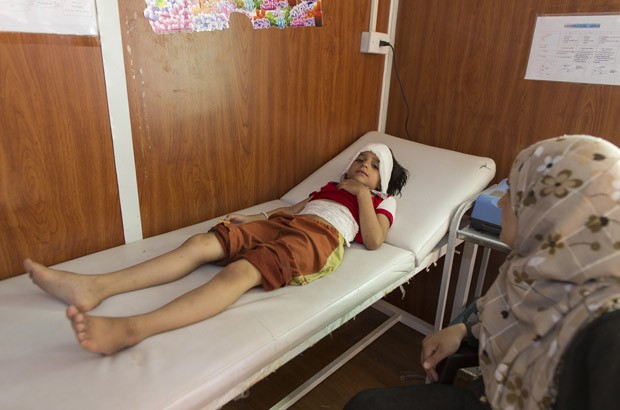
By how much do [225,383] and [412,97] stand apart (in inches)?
70.5

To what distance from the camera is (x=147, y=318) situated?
3.39 feet

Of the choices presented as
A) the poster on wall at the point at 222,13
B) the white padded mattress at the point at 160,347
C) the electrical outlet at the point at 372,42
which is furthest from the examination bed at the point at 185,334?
the electrical outlet at the point at 372,42

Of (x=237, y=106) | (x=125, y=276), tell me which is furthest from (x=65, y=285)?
(x=237, y=106)

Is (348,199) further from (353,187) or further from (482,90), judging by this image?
(482,90)

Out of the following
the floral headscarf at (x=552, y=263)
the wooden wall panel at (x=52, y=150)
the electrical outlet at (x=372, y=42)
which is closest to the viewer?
the floral headscarf at (x=552, y=263)

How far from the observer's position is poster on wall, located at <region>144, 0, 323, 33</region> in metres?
1.41

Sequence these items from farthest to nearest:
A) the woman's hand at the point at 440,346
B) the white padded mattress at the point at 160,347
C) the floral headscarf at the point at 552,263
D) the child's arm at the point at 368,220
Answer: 1. the child's arm at the point at 368,220
2. the woman's hand at the point at 440,346
3. the white padded mattress at the point at 160,347
4. the floral headscarf at the point at 552,263

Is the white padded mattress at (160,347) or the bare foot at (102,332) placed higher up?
the bare foot at (102,332)

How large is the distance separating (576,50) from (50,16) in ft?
6.23

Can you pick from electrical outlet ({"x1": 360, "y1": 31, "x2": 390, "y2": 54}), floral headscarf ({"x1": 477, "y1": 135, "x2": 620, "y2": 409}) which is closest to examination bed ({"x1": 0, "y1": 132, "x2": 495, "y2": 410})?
floral headscarf ({"x1": 477, "y1": 135, "x2": 620, "y2": 409})

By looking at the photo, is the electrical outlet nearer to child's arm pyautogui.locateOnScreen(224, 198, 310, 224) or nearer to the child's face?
the child's face

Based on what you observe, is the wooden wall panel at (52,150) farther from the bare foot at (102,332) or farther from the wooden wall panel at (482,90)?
the wooden wall panel at (482,90)

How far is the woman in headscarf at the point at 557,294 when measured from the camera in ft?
2.24

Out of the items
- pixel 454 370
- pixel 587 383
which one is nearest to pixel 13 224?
pixel 454 370
